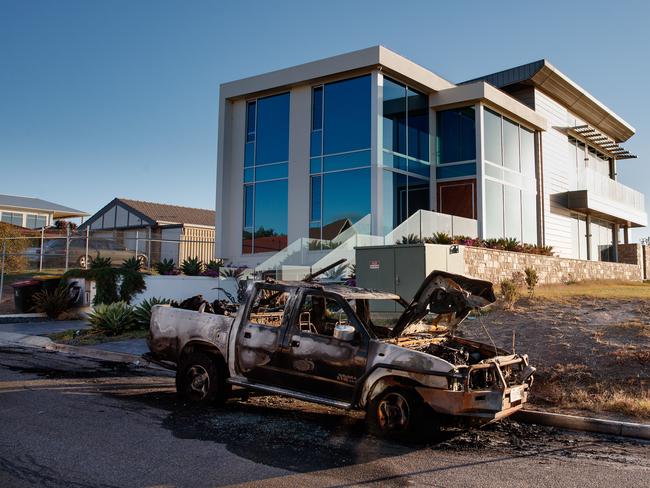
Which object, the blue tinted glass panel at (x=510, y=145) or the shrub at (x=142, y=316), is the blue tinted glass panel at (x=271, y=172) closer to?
the blue tinted glass panel at (x=510, y=145)

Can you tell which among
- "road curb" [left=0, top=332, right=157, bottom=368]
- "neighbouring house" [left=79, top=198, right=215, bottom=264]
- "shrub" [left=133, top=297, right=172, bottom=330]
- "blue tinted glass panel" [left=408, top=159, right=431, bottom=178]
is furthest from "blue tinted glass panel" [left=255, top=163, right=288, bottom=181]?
"road curb" [left=0, top=332, right=157, bottom=368]

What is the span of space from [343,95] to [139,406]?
1689cm

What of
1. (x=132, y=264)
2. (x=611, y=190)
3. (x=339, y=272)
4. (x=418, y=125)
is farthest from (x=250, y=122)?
(x=611, y=190)

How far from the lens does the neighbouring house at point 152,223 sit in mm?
34766

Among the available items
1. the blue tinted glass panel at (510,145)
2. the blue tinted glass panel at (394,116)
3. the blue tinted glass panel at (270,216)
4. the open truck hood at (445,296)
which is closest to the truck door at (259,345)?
the open truck hood at (445,296)

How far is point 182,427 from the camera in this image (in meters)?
6.38

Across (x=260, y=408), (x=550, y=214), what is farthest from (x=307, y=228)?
(x=260, y=408)

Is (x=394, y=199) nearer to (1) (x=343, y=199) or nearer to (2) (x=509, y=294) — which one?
(1) (x=343, y=199)

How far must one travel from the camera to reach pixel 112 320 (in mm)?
14602

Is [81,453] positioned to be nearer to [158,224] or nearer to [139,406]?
[139,406]

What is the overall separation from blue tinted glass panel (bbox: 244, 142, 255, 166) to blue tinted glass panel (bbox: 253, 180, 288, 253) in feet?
3.68

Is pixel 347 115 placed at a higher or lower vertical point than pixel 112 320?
higher

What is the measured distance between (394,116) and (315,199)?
14.2 ft

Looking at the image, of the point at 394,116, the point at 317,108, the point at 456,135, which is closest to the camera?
the point at 394,116
